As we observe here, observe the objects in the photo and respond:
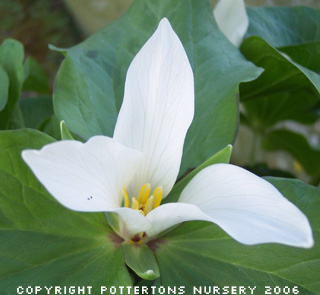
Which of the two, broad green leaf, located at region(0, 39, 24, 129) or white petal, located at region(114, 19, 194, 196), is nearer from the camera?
white petal, located at region(114, 19, 194, 196)

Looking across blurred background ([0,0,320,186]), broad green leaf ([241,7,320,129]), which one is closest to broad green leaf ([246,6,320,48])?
broad green leaf ([241,7,320,129])

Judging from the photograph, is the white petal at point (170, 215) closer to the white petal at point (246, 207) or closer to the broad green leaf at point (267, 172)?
the white petal at point (246, 207)

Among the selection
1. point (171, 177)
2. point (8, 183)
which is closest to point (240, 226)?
point (171, 177)

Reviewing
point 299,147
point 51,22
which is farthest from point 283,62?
point 51,22

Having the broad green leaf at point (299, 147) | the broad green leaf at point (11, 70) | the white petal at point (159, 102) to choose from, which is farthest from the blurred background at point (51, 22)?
the white petal at point (159, 102)

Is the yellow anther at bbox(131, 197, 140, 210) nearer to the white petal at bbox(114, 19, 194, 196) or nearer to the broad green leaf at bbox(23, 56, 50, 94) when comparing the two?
the white petal at bbox(114, 19, 194, 196)

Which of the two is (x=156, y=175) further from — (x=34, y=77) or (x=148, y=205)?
(x=34, y=77)
